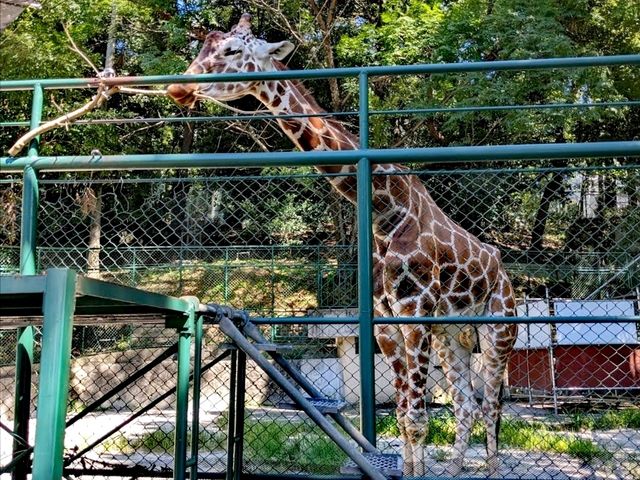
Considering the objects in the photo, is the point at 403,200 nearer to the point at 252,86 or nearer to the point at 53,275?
the point at 252,86

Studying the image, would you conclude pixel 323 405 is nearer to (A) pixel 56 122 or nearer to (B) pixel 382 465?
(B) pixel 382 465

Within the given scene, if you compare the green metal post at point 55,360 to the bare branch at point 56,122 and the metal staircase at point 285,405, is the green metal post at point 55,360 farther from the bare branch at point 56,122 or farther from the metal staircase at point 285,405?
the bare branch at point 56,122

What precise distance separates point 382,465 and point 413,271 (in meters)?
2.21

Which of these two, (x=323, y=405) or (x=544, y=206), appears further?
(x=544, y=206)

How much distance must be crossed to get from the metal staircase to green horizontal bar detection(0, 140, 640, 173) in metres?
0.83


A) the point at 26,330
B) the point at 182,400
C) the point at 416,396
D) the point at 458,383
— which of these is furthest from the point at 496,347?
the point at 26,330

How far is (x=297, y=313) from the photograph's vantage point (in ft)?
37.2

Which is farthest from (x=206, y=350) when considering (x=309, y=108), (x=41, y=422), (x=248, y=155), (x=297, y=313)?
(x=41, y=422)

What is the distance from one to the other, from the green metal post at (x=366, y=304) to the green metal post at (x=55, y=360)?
1745 mm

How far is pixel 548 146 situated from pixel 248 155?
1527mm

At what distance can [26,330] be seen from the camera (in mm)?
3281

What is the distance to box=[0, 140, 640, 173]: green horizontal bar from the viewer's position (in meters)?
3.12

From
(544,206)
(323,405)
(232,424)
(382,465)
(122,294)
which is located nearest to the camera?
(122,294)

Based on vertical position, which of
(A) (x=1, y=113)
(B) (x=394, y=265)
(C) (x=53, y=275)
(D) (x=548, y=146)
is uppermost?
(A) (x=1, y=113)
